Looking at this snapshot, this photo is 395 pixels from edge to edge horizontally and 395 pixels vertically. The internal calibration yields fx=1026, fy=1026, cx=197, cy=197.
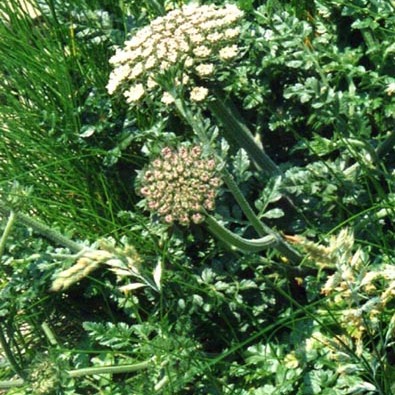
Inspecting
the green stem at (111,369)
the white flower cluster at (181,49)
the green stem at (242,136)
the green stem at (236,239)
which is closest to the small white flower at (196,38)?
the white flower cluster at (181,49)

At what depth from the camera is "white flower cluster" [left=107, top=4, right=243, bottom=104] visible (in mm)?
2713

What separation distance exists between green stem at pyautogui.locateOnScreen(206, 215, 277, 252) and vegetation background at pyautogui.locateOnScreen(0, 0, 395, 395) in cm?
11

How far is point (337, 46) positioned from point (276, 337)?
106 cm

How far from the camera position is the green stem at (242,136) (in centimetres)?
300

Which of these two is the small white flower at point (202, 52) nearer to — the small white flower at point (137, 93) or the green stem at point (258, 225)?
the small white flower at point (137, 93)

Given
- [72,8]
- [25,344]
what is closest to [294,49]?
[72,8]

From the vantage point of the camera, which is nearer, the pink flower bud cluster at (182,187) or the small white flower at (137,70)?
the pink flower bud cluster at (182,187)

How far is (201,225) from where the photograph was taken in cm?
307

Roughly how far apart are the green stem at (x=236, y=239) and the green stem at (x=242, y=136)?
1.16ft

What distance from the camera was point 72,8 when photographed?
3.53 meters

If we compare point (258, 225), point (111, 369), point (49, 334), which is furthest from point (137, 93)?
point (49, 334)

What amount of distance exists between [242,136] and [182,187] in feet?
2.12

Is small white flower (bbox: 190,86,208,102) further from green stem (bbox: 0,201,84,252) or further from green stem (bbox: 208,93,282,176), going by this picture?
green stem (bbox: 0,201,84,252)

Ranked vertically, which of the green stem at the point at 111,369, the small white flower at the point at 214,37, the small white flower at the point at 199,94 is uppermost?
the small white flower at the point at 214,37
